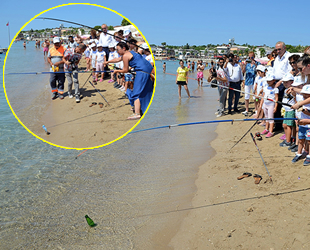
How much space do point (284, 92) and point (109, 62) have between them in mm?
6147

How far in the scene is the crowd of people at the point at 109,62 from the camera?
8.45 ft

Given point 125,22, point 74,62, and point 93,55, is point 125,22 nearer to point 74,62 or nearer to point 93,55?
point 93,55

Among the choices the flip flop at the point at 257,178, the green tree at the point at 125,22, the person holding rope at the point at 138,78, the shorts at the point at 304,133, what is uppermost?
the green tree at the point at 125,22

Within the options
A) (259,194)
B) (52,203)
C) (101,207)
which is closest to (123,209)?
(101,207)

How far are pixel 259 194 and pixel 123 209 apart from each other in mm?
2547

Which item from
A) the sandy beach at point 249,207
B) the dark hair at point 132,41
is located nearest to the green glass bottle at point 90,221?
the sandy beach at point 249,207

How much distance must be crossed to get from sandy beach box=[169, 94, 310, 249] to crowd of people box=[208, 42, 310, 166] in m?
0.54

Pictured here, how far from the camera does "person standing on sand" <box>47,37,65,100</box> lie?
8.24 ft

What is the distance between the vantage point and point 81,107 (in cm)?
254

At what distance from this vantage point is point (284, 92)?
25.3 feet

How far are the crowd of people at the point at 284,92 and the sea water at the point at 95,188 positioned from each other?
200 centimetres

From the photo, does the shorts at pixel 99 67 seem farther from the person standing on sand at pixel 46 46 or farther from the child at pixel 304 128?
the child at pixel 304 128

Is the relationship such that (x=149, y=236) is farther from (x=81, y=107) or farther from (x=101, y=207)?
(x=81, y=107)

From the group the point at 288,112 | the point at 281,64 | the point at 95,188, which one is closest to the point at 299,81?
the point at 288,112
